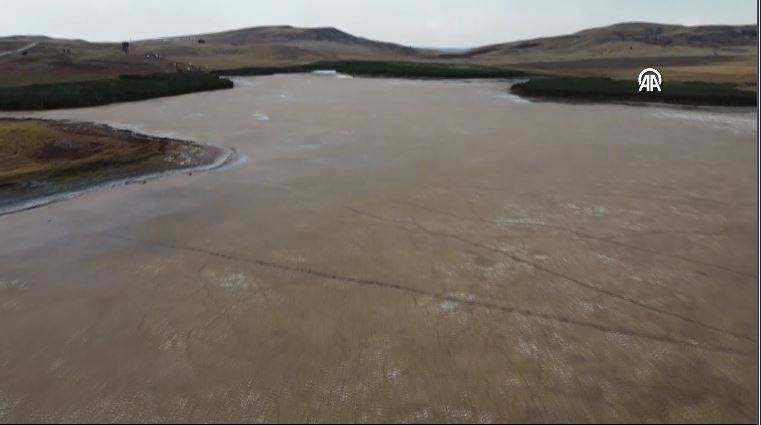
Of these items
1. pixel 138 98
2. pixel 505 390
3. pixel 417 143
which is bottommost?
pixel 505 390

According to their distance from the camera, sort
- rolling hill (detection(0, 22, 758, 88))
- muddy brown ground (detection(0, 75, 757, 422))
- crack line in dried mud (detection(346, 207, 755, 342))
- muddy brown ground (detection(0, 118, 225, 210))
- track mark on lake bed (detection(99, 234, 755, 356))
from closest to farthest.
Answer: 1. muddy brown ground (detection(0, 75, 757, 422))
2. track mark on lake bed (detection(99, 234, 755, 356))
3. crack line in dried mud (detection(346, 207, 755, 342))
4. muddy brown ground (detection(0, 118, 225, 210))
5. rolling hill (detection(0, 22, 758, 88))

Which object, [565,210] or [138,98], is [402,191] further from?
[138,98]

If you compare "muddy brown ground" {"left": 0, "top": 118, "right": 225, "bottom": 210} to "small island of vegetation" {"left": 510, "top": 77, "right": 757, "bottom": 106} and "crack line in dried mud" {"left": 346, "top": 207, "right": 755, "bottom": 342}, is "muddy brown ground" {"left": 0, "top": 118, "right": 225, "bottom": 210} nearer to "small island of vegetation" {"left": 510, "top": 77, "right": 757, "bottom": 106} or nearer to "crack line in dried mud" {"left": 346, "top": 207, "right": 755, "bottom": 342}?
"crack line in dried mud" {"left": 346, "top": 207, "right": 755, "bottom": 342}

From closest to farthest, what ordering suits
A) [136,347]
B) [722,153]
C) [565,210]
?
[136,347], [565,210], [722,153]

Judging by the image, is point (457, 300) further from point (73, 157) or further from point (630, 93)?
point (630, 93)

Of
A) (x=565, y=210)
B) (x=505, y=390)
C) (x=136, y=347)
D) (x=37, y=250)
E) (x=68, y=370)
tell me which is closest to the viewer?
(x=505, y=390)

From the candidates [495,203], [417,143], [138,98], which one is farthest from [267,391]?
[138,98]

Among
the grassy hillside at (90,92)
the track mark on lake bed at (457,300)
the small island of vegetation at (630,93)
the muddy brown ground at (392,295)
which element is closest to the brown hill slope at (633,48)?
the small island of vegetation at (630,93)

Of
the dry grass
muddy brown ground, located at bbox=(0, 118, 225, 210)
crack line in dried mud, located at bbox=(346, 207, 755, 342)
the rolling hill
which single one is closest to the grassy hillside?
the rolling hill
